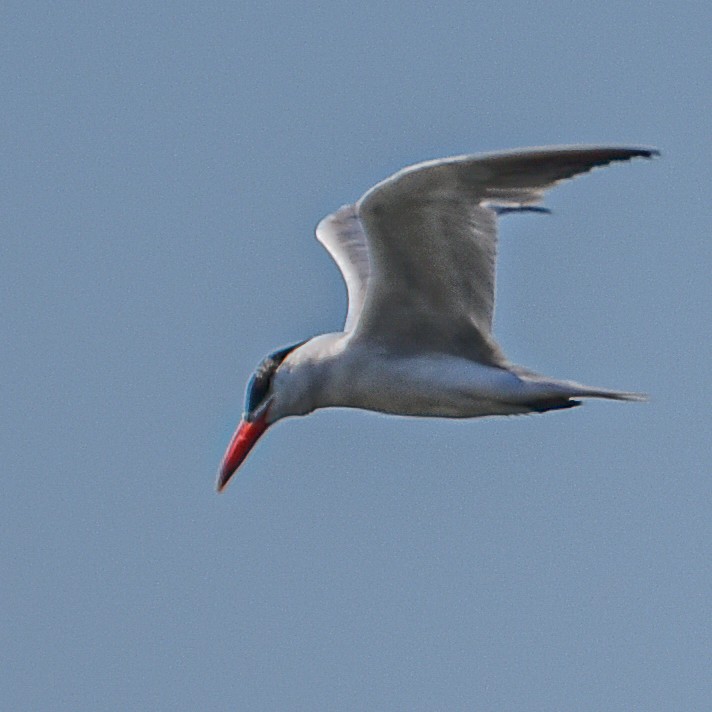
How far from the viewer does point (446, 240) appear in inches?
428

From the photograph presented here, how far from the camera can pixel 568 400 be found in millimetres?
10898

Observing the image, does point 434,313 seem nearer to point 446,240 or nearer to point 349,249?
point 446,240

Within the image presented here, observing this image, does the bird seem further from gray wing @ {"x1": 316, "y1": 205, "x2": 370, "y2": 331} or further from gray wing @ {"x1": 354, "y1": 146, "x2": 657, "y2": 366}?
gray wing @ {"x1": 316, "y1": 205, "x2": 370, "y2": 331}

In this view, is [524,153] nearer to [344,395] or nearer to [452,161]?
[452,161]

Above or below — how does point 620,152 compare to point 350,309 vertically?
above

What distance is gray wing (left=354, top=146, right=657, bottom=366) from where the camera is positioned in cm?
1038

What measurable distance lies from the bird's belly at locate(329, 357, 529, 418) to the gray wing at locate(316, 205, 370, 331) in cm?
54

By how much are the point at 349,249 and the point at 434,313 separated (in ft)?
5.14

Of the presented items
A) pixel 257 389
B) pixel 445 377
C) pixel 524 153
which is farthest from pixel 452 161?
pixel 257 389

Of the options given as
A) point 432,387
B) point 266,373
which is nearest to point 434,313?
point 432,387

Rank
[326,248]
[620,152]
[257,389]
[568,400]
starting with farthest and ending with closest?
[326,248], [257,389], [568,400], [620,152]

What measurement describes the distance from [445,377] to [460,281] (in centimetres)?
56

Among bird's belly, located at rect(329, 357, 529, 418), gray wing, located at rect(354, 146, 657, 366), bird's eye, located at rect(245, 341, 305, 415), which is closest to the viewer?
gray wing, located at rect(354, 146, 657, 366)

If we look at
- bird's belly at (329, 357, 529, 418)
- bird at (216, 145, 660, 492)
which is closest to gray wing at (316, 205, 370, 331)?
bird at (216, 145, 660, 492)
